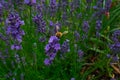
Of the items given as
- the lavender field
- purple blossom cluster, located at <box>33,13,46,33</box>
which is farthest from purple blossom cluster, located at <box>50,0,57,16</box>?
purple blossom cluster, located at <box>33,13,46,33</box>

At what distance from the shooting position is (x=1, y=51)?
2.84 metres

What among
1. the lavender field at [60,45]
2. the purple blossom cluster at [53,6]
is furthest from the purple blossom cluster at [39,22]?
the purple blossom cluster at [53,6]

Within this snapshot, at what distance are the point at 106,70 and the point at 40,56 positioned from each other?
674mm

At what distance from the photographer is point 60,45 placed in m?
2.83

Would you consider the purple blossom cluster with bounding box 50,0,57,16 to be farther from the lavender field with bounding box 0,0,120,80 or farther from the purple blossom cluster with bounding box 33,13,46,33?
the purple blossom cluster with bounding box 33,13,46,33

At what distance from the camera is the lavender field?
2523mm

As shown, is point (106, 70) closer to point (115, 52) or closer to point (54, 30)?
point (115, 52)

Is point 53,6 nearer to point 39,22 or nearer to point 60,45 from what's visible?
point 60,45

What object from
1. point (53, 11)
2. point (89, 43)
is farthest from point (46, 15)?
point (89, 43)

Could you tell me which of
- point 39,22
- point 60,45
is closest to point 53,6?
point 60,45

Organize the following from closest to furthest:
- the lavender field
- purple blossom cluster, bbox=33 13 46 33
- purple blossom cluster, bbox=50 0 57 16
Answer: purple blossom cluster, bbox=33 13 46 33, the lavender field, purple blossom cluster, bbox=50 0 57 16

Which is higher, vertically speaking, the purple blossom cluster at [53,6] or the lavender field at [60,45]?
the purple blossom cluster at [53,6]

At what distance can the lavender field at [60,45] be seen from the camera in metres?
2.52

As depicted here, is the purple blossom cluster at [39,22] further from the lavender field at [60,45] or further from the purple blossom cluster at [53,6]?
the purple blossom cluster at [53,6]
